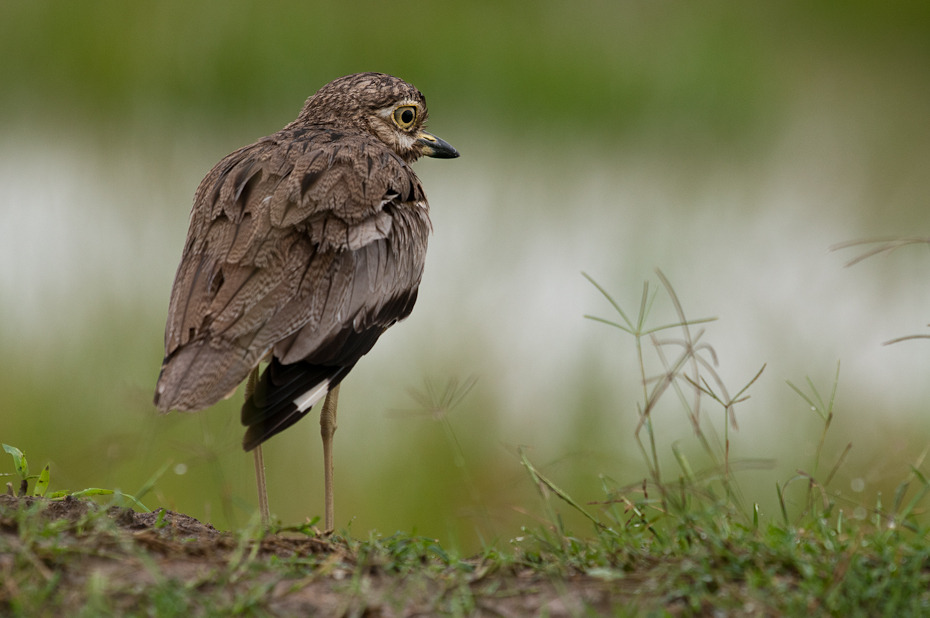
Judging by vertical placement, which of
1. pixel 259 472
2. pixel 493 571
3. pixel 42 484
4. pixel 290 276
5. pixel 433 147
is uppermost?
pixel 433 147

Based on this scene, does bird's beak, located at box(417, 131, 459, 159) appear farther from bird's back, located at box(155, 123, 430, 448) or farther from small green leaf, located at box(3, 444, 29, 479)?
small green leaf, located at box(3, 444, 29, 479)

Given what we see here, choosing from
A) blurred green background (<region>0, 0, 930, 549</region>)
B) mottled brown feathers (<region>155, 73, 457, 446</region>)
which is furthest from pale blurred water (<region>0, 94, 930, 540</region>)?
mottled brown feathers (<region>155, 73, 457, 446</region>)

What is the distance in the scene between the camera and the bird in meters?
3.44

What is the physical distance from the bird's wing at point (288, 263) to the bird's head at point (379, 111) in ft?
2.06

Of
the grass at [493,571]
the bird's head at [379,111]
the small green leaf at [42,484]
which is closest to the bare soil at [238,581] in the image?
the grass at [493,571]

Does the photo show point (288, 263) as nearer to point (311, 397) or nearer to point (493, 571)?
point (311, 397)

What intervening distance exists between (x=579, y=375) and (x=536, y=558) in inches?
137

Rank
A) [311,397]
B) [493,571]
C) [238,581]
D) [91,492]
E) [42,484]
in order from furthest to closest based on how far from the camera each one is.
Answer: [311,397] < [42,484] < [91,492] < [493,571] < [238,581]

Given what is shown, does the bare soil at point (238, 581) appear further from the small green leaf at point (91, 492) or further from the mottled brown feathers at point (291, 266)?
→ the mottled brown feathers at point (291, 266)

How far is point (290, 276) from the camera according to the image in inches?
143

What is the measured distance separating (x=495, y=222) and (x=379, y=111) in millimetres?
2288

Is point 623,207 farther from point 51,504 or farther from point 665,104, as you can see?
point 51,504

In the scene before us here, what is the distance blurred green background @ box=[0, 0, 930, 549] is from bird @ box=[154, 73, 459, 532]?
1.61 meters

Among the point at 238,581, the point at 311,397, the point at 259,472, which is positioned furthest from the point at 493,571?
the point at 259,472
